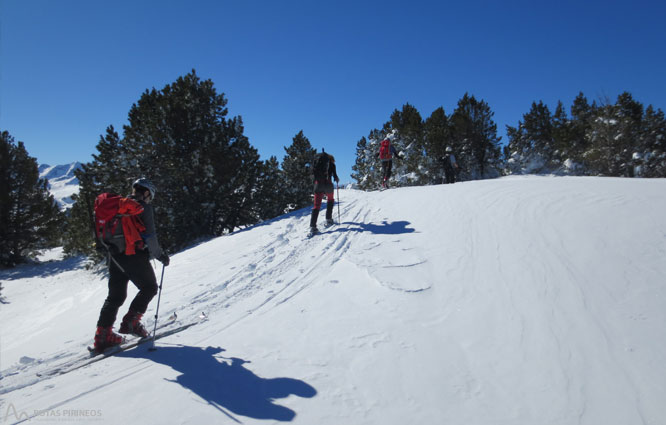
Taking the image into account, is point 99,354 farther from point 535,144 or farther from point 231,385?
point 535,144

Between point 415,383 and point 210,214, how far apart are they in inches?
557


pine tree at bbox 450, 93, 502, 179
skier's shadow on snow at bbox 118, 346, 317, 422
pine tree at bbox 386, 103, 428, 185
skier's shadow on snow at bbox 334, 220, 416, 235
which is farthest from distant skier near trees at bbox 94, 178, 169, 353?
pine tree at bbox 450, 93, 502, 179

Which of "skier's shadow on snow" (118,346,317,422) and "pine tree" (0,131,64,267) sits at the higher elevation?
"pine tree" (0,131,64,267)

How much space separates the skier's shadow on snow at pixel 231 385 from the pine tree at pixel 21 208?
24.7 meters

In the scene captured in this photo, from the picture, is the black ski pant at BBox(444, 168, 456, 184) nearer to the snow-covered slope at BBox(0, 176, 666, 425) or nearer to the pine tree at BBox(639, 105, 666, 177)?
the snow-covered slope at BBox(0, 176, 666, 425)

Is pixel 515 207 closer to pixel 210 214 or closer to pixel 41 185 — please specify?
pixel 210 214

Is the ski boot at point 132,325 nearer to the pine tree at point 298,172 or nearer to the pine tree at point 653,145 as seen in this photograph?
the pine tree at point 298,172

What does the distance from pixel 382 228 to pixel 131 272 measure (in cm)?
546

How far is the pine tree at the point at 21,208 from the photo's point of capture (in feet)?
61.1

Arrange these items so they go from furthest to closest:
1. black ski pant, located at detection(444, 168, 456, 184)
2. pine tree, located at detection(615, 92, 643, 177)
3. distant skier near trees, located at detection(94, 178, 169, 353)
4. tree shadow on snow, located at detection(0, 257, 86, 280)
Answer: pine tree, located at detection(615, 92, 643, 177), tree shadow on snow, located at detection(0, 257, 86, 280), black ski pant, located at detection(444, 168, 456, 184), distant skier near trees, located at detection(94, 178, 169, 353)

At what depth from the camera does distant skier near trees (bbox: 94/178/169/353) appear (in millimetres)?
3436

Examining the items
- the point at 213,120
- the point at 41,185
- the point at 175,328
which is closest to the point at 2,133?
the point at 41,185

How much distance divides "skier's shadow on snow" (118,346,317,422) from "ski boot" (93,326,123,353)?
655 millimetres

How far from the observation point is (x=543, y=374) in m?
2.53
